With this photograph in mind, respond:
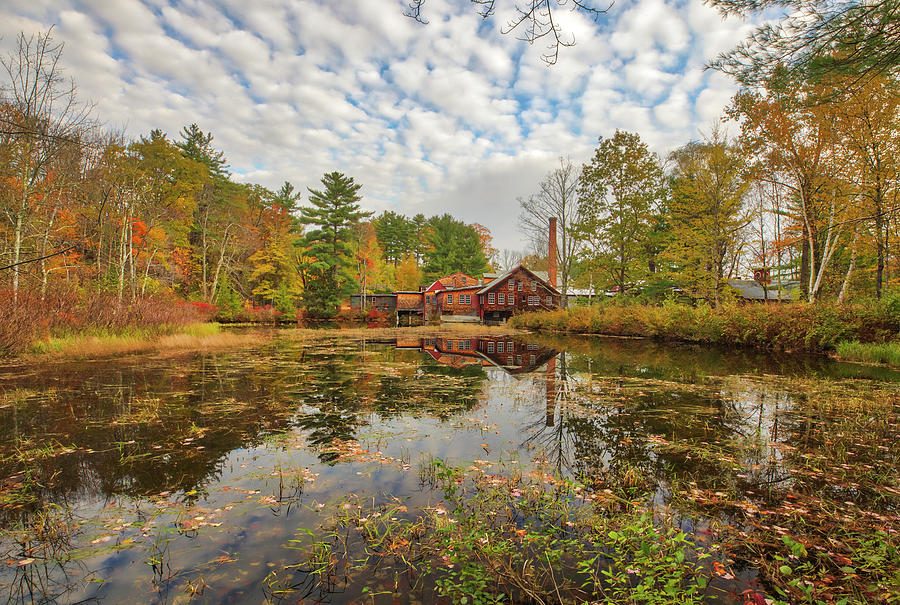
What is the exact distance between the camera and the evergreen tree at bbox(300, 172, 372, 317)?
121 ft

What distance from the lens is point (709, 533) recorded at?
2887 mm

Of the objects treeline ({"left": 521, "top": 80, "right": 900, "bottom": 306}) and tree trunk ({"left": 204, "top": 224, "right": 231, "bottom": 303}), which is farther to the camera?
tree trunk ({"left": 204, "top": 224, "right": 231, "bottom": 303})

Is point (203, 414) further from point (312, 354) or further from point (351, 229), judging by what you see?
point (351, 229)

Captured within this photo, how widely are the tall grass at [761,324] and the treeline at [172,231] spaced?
18916mm

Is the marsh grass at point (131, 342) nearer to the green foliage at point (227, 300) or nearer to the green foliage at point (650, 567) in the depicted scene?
the green foliage at point (650, 567)

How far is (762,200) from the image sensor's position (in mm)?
26438

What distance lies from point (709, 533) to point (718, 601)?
2.61 feet

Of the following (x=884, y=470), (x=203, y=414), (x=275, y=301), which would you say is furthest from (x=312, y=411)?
(x=275, y=301)

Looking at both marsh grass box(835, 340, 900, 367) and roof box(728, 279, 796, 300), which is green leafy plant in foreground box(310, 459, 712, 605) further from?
roof box(728, 279, 796, 300)

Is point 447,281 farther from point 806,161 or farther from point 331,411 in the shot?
point 331,411

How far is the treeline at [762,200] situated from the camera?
1278cm

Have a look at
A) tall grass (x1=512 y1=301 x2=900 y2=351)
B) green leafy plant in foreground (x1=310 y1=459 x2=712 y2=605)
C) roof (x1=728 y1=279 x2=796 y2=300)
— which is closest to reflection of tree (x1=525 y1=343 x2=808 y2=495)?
green leafy plant in foreground (x1=310 y1=459 x2=712 y2=605)

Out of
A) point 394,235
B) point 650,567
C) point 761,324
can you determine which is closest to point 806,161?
point 761,324

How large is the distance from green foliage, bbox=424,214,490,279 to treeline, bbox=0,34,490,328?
164 millimetres
